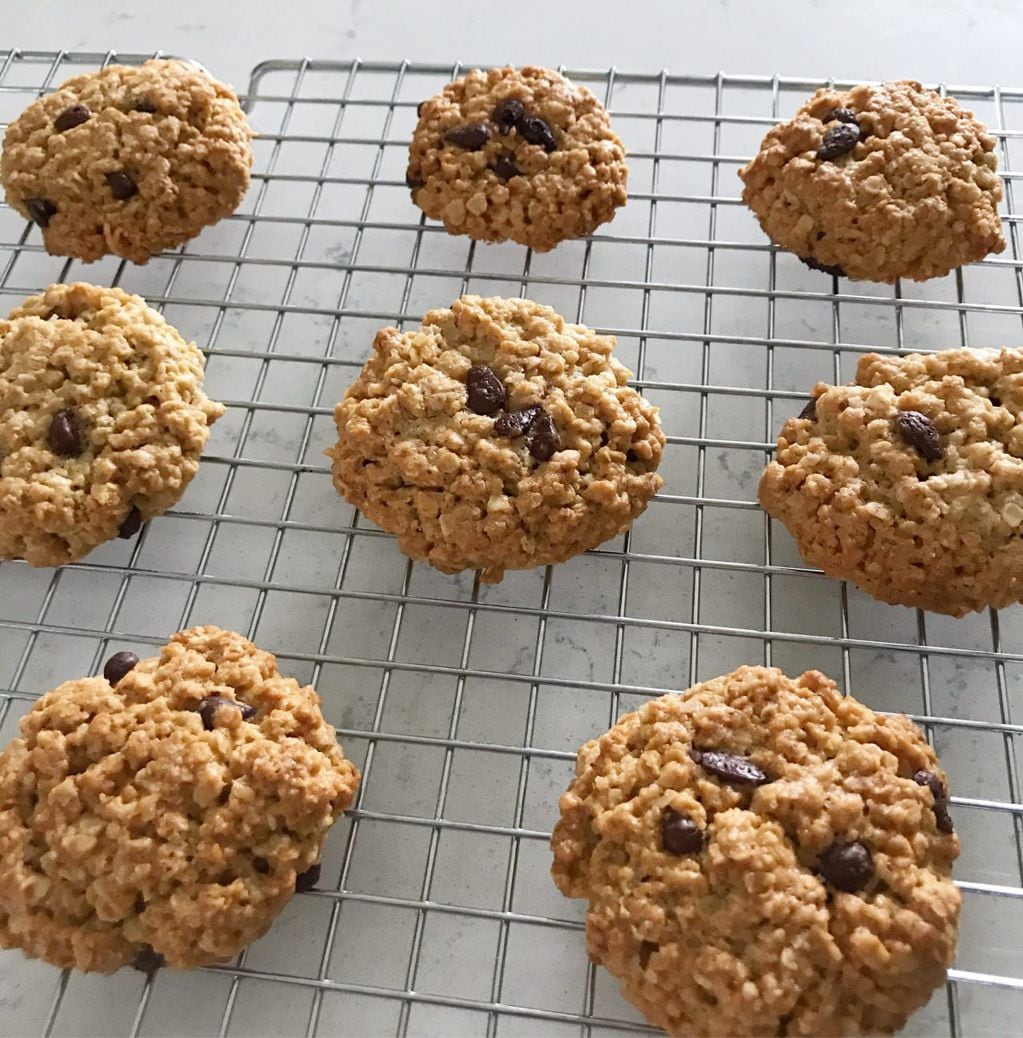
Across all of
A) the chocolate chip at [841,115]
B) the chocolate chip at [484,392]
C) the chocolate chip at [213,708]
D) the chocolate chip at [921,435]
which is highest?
the chocolate chip at [841,115]

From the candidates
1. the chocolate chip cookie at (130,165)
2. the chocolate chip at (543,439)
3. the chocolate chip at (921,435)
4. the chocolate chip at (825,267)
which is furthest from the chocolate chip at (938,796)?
the chocolate chip cookie at (130,165)

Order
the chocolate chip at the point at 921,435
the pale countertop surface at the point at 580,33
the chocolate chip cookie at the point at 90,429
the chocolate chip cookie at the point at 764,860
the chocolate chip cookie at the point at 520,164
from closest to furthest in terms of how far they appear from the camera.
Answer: the chocolate chip cookie at the point at 764,860 < the chocolate chip at the point at 921,435 < the chocolate chip cookie at the point at 90,429 < the chocolate chip cookie at the point at 520,164 < the pale countertop surface at the point at 580,33

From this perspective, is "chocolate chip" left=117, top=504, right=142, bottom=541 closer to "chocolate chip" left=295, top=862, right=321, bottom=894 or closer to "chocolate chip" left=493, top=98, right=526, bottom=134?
"chocolate chip" left=295, top=862, right=321, bottom=894

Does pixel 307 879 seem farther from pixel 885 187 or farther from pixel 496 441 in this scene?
pixel 885 187

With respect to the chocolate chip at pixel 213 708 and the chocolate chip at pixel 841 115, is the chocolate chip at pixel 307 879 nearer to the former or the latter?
the chocolate chip at pixel 213 708

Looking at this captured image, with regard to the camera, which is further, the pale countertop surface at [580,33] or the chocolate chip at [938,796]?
the pale countertop surface at [580,33]

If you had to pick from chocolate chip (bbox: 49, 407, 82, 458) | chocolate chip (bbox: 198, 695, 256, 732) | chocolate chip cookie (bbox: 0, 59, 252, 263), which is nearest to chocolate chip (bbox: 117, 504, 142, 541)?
chocolate chip (bbox: 49, 407, 82, 458)
